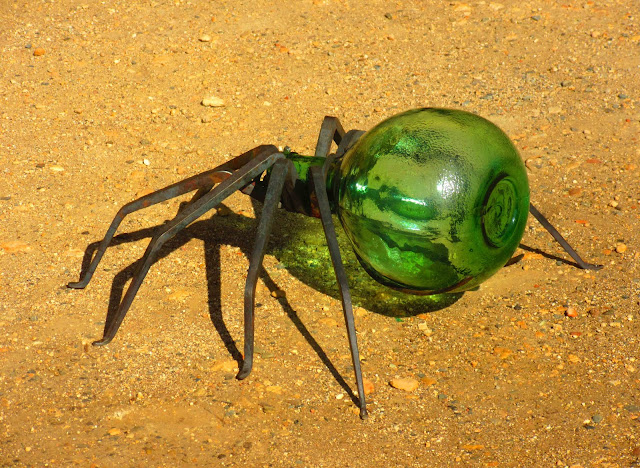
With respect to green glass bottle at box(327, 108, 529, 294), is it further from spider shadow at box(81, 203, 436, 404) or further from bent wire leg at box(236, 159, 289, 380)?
spider shadow at box(81, 203, 436, 404)

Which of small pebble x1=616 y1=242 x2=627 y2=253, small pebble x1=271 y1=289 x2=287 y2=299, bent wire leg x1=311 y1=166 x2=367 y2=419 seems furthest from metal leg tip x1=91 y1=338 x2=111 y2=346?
small pebble x1=616 y1=242 x2=627 y2=253

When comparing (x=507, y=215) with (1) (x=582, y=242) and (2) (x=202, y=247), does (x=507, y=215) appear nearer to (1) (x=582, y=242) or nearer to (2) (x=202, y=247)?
(1) (x=582, y=242)

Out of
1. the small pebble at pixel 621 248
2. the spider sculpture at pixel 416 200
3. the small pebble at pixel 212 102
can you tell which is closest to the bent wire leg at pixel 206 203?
the spider sculpture at pixel 416 200

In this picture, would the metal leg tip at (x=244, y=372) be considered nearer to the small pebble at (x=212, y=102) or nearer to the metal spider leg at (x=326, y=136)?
the metal spider leg at (x=326, y=136)

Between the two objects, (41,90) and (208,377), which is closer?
(208,377)

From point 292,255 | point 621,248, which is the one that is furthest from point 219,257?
point 621,248

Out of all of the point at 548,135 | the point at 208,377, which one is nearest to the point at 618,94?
the point at 548,135

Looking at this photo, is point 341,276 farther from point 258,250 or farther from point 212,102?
point 212,102
